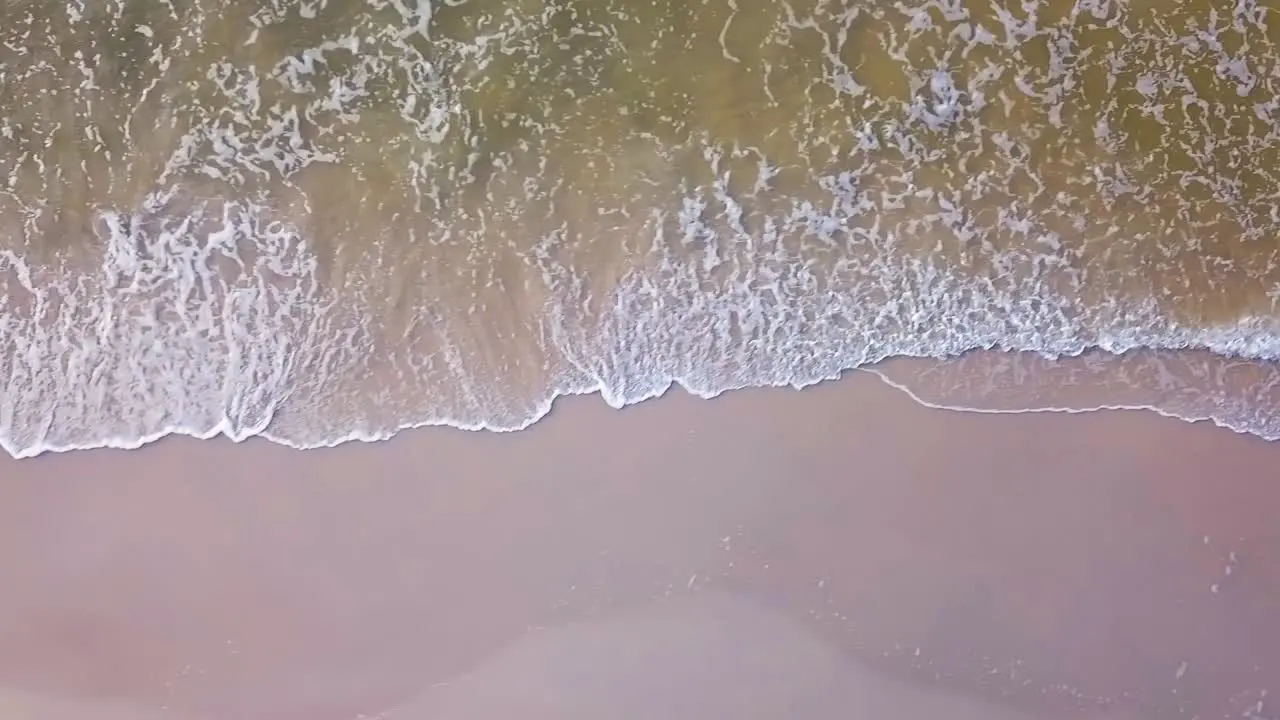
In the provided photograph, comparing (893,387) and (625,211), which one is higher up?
(625,211)

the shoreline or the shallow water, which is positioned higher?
the shallow water

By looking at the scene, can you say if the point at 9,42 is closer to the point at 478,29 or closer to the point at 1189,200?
the point at 478,29

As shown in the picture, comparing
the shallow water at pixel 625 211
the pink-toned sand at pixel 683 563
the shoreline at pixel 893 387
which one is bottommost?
the pink-toned sand at pixel 683 563

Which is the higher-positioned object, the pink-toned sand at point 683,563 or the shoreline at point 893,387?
the shoreline at point 893,387

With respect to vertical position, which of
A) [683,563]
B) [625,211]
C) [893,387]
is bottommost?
[683,563]

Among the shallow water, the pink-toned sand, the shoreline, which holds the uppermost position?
the shallow water
